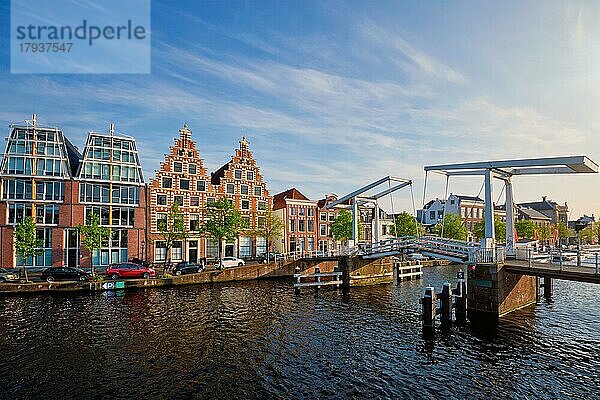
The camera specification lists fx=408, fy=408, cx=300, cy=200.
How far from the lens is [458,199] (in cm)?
8381

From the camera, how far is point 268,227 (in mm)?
53688

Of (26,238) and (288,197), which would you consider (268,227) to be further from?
(26,238)

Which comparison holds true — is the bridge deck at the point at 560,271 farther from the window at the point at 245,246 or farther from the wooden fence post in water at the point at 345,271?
the window at the point at 245,246

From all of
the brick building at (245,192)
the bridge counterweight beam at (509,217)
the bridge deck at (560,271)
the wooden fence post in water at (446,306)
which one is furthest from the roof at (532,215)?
the wooden fence post in water at (446,306)

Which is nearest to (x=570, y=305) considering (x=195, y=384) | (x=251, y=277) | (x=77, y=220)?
(x=195, y=384)

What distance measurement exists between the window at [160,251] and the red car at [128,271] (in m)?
10.7

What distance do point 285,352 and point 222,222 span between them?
28.7m

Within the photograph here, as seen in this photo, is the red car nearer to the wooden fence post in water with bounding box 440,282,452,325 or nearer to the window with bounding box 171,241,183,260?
the window with bounding box 171,241,183,260

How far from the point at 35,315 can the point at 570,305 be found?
33.4m

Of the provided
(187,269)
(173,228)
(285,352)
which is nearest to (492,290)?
(285,352)

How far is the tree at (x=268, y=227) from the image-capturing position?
53.3 metres

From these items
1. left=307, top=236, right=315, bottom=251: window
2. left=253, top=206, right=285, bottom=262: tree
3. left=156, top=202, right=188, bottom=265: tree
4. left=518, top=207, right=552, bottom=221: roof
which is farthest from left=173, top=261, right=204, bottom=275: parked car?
Result: left=518, top=207, right=552, bottom=221: roof

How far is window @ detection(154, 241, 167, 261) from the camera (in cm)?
4850

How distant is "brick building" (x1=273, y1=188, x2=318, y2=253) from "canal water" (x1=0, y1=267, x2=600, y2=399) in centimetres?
3058
